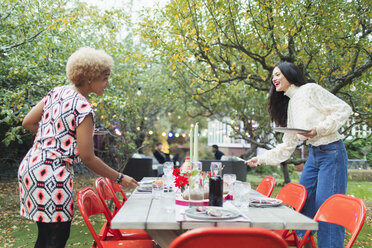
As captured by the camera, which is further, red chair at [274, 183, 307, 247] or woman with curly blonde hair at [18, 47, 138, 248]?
red chair at [274, 183, 307, 247]

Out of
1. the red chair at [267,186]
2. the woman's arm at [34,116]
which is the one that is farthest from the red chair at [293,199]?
the woman's arm at [34,116]

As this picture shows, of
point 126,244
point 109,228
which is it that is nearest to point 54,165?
point 126,244

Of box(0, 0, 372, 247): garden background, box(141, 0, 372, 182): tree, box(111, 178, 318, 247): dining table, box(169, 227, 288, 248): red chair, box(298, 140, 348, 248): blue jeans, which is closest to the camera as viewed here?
box(169, 227, 288, 248): red chair

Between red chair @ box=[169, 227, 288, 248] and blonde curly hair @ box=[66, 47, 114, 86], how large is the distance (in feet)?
3.74

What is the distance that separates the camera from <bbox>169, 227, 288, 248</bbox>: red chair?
3.87 ft

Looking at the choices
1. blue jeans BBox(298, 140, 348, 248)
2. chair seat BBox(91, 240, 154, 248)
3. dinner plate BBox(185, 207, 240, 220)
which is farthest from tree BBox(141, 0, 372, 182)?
dinner plate BBox(185, 207, 240, 220)

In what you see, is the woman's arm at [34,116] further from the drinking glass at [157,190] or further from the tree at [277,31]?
the tree at [277,31]

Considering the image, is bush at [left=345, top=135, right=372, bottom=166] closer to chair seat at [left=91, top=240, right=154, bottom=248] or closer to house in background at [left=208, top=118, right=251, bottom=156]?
house in background at [left=208, top=118, right=251, bottom=156]

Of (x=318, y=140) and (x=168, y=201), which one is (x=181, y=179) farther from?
(x=318, y=140)

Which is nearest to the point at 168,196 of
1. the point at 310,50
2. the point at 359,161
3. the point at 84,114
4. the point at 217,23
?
the point at 84,114

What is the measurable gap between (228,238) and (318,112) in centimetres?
179

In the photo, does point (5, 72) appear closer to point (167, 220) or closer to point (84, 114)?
point (84, 114)

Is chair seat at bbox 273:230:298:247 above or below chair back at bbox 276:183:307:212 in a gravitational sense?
below

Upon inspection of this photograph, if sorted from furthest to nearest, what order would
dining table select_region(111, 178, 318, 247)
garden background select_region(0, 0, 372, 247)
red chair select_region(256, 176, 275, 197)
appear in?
garden background select_region(0, 0, 372, 247) < red chair select_region(256, 176, 275, 197) < dining table select_region(111, 178, 318, 247)
